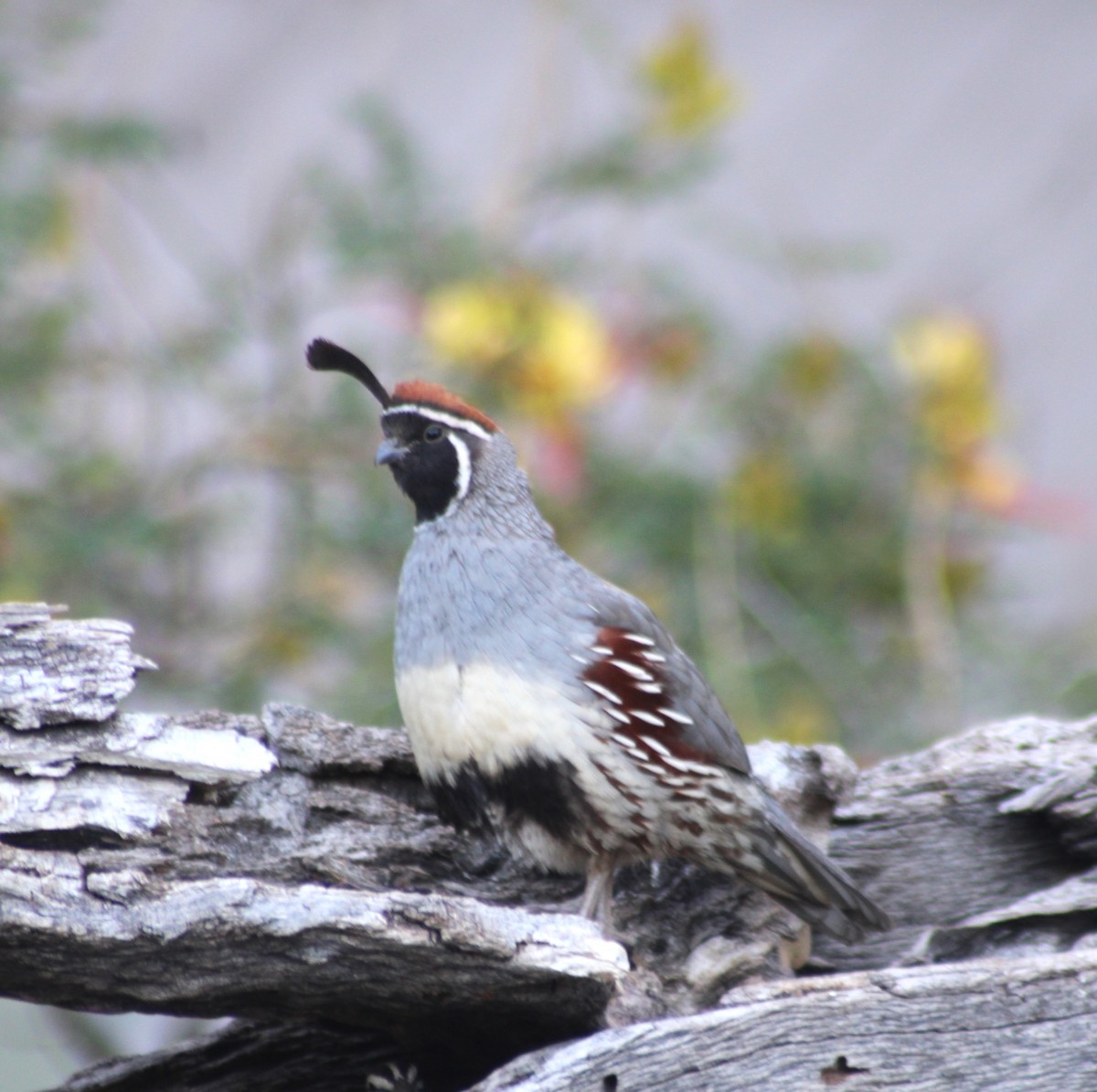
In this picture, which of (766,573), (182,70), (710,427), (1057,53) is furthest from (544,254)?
Result: (1057,53)

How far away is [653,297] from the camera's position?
3.69 meters

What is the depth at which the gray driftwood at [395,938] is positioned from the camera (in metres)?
1.71

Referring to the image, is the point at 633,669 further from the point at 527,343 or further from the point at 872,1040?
the point at 527,343

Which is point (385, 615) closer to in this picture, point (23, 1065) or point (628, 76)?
point (23, 1065)

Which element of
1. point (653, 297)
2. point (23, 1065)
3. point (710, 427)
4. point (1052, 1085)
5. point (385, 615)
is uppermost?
point (653, 297)

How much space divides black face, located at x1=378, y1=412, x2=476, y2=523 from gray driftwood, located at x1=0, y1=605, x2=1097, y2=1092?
15.2 inches

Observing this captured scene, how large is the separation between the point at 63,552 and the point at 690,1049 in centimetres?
183

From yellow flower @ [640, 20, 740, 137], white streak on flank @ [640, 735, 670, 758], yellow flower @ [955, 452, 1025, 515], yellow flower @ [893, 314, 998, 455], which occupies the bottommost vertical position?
white streak on flank @ [640, 735, 670, 758]

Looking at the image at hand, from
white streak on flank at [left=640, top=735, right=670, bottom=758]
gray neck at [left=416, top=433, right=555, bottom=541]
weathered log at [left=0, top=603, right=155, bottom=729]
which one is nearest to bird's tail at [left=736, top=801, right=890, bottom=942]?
white streak on flank at [left=640, top=735, right=670, bottom=758]

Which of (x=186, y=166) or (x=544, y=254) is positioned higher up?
(x=186, y=166)

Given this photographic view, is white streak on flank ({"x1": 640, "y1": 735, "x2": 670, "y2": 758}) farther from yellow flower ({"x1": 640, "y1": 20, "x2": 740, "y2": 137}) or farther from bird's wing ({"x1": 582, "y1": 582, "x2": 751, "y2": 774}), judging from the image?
yellow flower ({"x1": 640, "y1": 20, "x2": 740, "y2": 137})

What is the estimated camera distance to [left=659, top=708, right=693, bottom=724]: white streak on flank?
2109 millimetres

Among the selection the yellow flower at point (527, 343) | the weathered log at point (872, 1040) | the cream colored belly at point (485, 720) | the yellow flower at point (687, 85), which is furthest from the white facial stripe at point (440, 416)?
the yellow flower at point (687, 85)

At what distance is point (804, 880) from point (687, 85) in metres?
2.07
